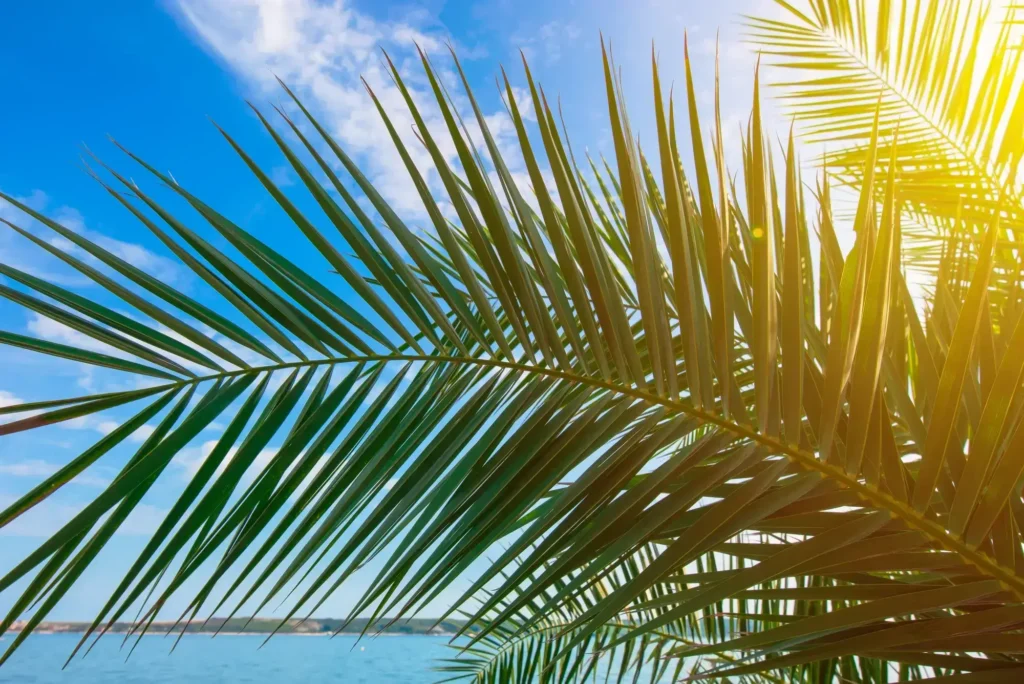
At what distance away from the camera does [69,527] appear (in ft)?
1.75

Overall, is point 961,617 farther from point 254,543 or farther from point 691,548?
point 254,543

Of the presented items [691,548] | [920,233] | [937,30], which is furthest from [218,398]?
[920,233]

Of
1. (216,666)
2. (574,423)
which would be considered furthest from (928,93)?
(216,666)

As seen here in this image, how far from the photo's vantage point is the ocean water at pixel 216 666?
2462 cm

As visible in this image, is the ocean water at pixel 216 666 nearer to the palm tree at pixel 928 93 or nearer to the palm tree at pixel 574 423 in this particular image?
the palm tree at pixel 928 93

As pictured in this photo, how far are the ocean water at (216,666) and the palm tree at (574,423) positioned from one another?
18.4 metres

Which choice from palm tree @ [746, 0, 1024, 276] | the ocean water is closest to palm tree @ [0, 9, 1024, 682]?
palm tree @ [746, 0, 1024, 276]

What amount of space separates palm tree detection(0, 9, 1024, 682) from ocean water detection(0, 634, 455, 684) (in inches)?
723

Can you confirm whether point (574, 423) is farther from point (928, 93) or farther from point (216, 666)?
point (216, 666)

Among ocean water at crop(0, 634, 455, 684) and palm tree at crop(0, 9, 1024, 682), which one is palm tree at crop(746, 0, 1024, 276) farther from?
ocean water at crop(0, 634, 455, 684)

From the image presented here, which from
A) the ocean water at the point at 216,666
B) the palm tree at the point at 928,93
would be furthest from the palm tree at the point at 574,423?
the ocean water at the point at 216,666

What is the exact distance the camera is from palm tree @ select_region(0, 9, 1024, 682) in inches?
20.8

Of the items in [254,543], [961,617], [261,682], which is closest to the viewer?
[961,617]

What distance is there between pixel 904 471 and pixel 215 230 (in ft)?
2.09
